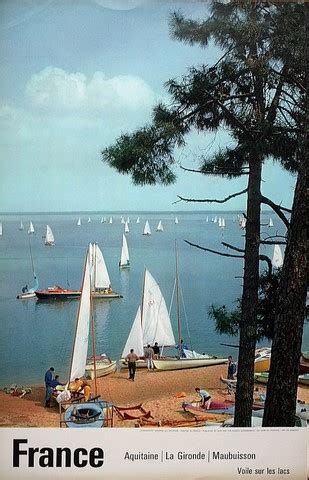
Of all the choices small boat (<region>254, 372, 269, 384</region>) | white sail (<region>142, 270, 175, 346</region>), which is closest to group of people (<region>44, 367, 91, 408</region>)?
white sail (<region>142, 270, 175, 346</region>)

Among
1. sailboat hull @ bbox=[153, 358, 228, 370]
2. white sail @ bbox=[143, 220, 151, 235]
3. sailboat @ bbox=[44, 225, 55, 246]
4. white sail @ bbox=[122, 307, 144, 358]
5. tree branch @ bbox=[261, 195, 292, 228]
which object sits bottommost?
sailboat hull @ bbox=[153, 358, 228, 370]

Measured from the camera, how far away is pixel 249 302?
8.68 feet

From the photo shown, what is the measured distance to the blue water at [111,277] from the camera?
2512 millimetres

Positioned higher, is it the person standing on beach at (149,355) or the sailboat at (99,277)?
the sailboat at (99,277)

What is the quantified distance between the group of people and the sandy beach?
0.07 ft

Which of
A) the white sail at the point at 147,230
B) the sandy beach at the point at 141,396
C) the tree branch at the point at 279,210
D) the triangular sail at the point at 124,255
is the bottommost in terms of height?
the sandy beach at the point at 141,396

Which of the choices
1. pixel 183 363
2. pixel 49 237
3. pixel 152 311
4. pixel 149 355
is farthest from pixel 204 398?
pixel 49 237

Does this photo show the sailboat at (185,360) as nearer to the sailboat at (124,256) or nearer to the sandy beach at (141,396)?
the sandy beach at (141,396)

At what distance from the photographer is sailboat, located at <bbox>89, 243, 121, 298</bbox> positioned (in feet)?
8.32

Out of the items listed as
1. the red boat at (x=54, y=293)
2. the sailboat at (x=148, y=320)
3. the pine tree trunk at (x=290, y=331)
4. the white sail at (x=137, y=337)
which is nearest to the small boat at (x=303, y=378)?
the pine tree trunk at (x=290, y=331)

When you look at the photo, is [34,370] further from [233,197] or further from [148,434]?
[233,197]

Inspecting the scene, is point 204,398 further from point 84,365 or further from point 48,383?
point 48,383

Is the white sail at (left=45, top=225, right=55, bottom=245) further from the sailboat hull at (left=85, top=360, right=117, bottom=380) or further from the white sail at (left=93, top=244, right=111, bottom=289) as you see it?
the sailboat hull at (left=85, top=360, right=117, bottom=380)

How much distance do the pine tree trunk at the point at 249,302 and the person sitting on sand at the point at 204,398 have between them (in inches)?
4.9
